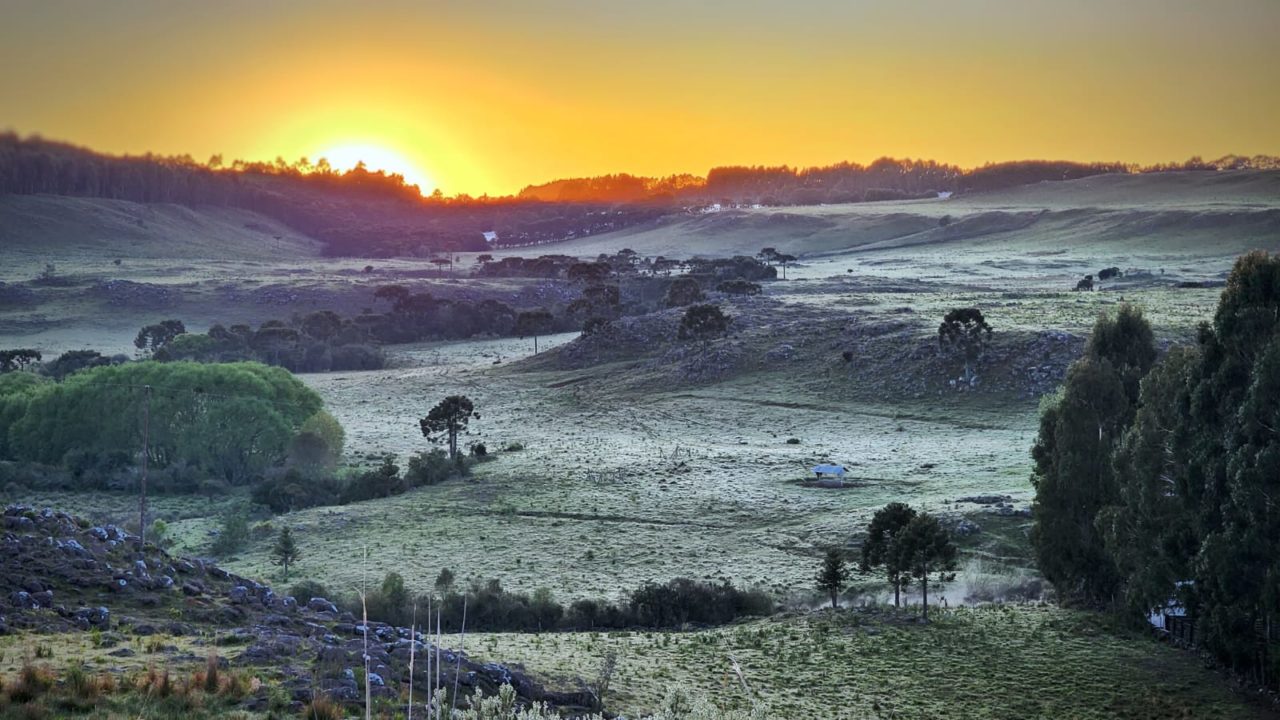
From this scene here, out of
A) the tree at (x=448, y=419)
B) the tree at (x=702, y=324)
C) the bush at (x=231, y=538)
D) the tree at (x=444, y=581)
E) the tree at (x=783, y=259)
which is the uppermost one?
the tree at (x=783, y=259)

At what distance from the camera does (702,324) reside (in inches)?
3841

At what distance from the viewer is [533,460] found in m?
63.2

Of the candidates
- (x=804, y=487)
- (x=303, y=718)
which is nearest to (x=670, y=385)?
(x=804, y=487)

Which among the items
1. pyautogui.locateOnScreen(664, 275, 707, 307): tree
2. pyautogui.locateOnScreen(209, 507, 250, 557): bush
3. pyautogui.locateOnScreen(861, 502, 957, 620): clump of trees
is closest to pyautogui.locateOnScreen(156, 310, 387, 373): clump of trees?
pyautogui.locateOnScreen(664, 275, 707, 307): tree

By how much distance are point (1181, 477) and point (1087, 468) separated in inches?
236

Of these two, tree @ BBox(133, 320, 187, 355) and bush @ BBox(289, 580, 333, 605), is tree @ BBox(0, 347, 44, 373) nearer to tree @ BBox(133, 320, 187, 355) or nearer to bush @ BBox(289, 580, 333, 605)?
tree @ BBox(133, 320, 187, 355)

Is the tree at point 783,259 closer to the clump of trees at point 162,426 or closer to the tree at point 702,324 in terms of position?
the tree at point 702,324

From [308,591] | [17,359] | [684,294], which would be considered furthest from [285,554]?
[684,294]

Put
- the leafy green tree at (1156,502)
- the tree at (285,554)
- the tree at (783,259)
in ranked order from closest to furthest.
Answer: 1. the leafy green tree at (1156,502)
2. the tree at (285,554)
3. the tree at (783,259)

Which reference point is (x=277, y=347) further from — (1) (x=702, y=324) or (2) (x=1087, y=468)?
(2) (x=1087, y=468)

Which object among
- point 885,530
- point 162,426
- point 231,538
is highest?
point 162,426

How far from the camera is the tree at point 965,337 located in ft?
261

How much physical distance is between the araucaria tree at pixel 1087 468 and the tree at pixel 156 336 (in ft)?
313

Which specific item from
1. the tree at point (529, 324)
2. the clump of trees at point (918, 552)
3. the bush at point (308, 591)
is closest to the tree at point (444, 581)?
the bush at point (308, 591)
